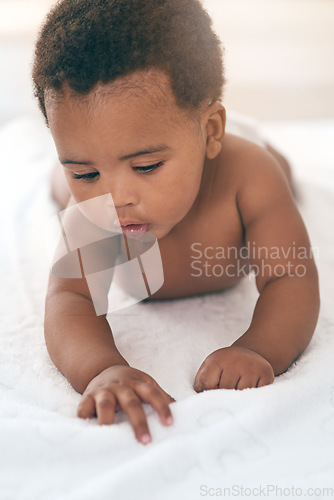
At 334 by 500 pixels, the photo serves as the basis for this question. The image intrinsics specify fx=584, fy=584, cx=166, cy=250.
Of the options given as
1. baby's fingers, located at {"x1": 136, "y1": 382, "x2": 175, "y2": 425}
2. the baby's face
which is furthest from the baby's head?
baby's fingers, located at {"x1": 136, "y1": 382, "x2": 175, "y2": 425}

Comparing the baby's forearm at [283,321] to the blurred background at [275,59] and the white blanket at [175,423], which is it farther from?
the blurred background at [275,59]

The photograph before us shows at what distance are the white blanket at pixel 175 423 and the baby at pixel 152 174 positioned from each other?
0.03m

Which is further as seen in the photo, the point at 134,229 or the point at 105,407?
the point at 134,229

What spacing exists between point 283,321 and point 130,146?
28 cm

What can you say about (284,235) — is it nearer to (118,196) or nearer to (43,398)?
(118,196)

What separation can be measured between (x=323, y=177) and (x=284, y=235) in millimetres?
643

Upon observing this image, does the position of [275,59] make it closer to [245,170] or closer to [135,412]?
[245,170]

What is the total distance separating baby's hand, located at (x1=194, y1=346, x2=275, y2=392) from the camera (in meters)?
0.64

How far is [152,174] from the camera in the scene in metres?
0.69

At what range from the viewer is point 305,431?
0.58 m

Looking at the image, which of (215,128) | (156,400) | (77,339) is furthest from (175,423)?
(215,128)

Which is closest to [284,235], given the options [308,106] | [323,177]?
[323,177]

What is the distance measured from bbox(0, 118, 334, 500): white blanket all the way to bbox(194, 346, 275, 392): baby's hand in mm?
23

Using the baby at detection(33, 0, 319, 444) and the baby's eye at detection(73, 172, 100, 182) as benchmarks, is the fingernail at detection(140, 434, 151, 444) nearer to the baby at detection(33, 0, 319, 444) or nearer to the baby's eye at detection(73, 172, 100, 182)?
the baby at detection(33, 0, 319, 444)
